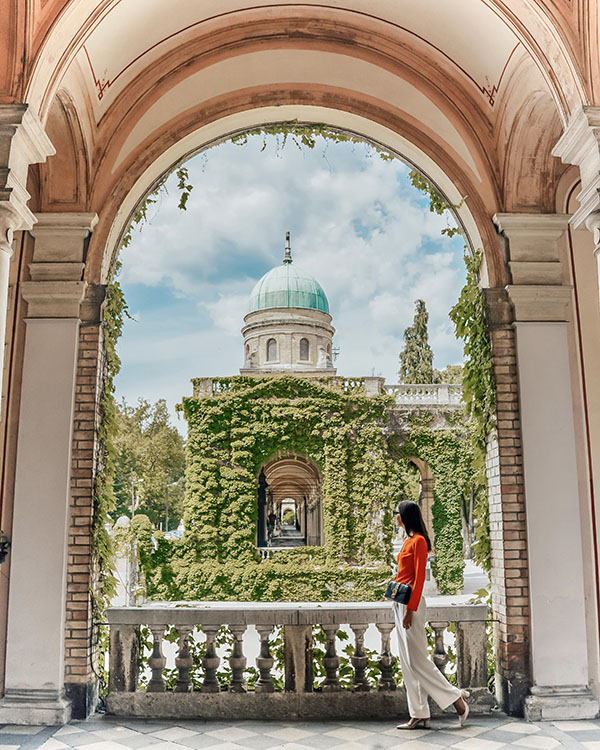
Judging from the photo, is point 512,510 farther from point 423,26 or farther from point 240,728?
point 423,26

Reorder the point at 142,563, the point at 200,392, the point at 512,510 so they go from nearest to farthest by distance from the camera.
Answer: the point at 512,510, the point at 142,563, the point at 200,392

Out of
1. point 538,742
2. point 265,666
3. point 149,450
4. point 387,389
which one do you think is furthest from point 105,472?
point 149,450

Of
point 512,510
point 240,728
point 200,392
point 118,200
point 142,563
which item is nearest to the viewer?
point 240,728

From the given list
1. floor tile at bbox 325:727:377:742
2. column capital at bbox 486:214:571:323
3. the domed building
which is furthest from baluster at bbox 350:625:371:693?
the domed building

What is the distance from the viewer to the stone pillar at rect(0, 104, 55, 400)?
187 inches

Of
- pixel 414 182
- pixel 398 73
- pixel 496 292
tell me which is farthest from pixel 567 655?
pixel 398 73

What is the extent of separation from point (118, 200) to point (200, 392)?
17261mm

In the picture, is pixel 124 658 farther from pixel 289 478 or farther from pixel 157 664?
pixel 289 478

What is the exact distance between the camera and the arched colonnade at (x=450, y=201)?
628 cm

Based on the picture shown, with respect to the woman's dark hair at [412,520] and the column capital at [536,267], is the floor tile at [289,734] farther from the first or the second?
the column capital at [536,267]

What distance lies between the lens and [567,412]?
21.7 ft

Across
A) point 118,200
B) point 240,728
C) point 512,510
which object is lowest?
point 240,728

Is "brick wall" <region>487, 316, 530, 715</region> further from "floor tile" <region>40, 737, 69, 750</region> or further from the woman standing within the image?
"floor tile" <region>40, 737, 69, 750</region>

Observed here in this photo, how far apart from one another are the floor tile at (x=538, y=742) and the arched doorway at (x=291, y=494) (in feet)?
64.1
